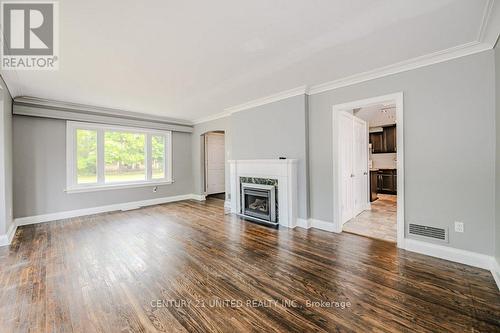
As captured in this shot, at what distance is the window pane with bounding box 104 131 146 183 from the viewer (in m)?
5.52

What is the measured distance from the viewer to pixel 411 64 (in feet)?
9.41

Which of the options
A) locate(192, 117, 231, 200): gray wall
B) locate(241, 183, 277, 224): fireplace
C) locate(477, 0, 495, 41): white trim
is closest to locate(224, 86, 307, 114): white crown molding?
locate(192, 117, 231, 200): gray wall

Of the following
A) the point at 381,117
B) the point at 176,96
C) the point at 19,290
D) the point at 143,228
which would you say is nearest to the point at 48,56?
the point at 176,96

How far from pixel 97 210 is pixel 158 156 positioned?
2117mm

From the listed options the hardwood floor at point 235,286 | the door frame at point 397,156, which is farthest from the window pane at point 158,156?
the door frame at point 397,156

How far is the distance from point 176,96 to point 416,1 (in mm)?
3837

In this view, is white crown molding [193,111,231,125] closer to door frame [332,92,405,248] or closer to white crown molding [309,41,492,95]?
white crown molding [309,41,492,95]

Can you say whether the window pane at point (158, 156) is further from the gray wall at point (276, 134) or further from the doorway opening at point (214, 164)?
the gray wall at point (276, 134)

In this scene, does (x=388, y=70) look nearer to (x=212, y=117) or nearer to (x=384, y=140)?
(x=212, y=117)

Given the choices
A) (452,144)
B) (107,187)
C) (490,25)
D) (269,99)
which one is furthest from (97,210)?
(490,25)

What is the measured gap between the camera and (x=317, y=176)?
12.9 ft

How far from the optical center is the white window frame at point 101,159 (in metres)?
4.89

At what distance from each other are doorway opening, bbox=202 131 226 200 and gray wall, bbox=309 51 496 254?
5.90 metres
